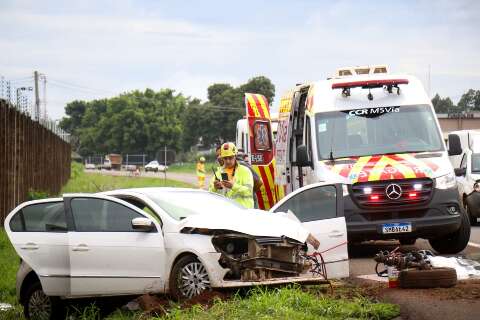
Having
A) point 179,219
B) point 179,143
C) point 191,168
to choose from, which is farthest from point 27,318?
point 179,143

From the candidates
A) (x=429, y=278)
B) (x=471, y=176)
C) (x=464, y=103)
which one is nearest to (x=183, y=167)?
(x=464, y=103)

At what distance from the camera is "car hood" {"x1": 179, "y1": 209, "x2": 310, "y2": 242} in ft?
33.3

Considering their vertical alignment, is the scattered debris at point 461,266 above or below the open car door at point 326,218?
below

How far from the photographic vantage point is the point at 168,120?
121m

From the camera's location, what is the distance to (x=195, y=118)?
11638cm

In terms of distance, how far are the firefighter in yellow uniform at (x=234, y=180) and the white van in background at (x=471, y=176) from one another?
9.04 m

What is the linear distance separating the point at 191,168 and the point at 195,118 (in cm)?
841

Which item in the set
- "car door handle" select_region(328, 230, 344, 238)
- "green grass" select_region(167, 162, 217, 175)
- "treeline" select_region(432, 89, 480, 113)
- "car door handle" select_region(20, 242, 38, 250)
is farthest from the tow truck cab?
"green grass" select_region(167, 162, 217, 175)

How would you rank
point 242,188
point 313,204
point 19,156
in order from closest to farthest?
point 313,204, point 242,188, point 19,156

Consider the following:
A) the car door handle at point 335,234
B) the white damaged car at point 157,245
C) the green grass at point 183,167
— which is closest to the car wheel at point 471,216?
the white damaged car at point 157,245

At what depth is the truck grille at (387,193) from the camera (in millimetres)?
13945

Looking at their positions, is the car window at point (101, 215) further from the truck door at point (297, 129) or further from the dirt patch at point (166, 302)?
the truck door at point (297, 129)

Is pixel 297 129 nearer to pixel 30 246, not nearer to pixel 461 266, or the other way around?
pixel 461 266

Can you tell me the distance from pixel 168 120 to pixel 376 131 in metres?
107
